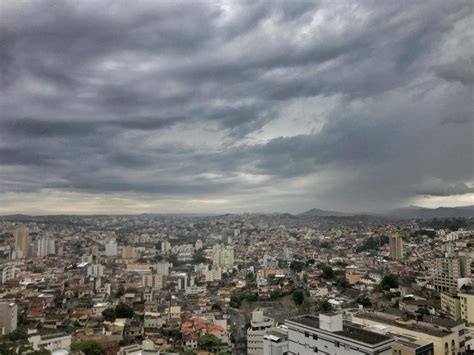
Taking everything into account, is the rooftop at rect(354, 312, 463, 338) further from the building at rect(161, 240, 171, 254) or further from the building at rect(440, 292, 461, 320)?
the building at rect(161, 240, 171, 254)

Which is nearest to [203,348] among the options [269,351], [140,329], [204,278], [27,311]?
[140,329]

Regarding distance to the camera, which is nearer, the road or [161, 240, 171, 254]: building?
the road

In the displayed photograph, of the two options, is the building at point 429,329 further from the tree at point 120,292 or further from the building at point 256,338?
the tree at point 120,292

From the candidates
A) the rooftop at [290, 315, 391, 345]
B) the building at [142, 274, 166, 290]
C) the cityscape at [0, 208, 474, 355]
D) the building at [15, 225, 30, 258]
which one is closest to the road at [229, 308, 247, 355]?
the cityscape at [0, 208, 474, 355]

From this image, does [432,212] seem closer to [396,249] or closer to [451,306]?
[396,249]

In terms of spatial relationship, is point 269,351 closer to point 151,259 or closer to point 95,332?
point 95,332

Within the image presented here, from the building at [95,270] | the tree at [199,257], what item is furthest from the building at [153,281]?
the tree at [199,257]
